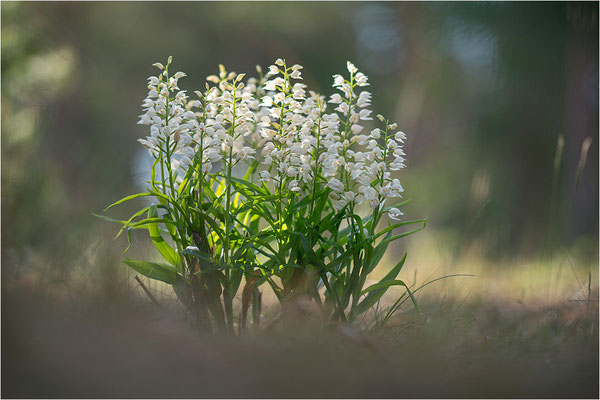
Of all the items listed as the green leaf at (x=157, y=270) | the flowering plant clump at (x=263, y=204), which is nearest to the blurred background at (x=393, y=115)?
the green leaf at (x=157, y=270)

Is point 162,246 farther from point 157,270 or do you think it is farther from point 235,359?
point 235,359

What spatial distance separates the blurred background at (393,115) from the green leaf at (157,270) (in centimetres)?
11

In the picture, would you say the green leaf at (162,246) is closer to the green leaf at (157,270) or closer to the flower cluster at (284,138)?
the green leaf at (157,270)

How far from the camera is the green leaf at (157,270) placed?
1651mm

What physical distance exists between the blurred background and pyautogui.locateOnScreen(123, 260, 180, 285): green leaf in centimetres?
11

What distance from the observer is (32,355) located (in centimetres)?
99

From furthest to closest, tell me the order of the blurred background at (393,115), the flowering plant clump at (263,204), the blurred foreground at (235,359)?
the flowering plant clump at (263,204) → the blurred background at (393,115) → the blurred foreground at (235,359)

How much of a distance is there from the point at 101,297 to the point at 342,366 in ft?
2.26

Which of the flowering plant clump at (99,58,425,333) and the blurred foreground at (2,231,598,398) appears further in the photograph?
the flowering plant clump at (99,58,425,333)

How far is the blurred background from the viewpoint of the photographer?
4.83 feet

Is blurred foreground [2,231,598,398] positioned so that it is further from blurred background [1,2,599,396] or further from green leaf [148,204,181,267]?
green leaf [148,204,181,267]

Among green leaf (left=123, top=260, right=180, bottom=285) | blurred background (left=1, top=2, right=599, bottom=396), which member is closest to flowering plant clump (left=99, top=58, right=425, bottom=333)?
green leaf (left=123, top=260, right=180, bottom=285)

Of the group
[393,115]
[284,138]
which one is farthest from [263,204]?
[393,115]

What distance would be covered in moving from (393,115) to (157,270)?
23.9 feet
